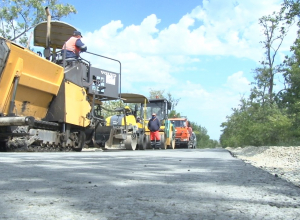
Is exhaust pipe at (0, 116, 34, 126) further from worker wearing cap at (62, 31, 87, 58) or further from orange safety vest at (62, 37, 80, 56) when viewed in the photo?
orange safety vest at (62, 37, 80, 56)

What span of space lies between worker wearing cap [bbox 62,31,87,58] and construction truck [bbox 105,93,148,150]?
3.43m

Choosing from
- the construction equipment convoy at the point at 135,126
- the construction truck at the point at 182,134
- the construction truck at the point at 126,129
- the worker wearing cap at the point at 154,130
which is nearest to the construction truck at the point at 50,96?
the construction truck at the point at 126,129

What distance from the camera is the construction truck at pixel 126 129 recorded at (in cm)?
1373

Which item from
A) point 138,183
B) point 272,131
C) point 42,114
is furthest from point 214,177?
point 272,131

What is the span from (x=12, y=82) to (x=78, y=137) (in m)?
3.70

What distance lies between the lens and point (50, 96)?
1066cm

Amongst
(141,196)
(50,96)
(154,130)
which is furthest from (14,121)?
(154,130)

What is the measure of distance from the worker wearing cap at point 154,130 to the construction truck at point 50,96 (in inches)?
196

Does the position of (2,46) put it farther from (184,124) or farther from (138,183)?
(184,124)

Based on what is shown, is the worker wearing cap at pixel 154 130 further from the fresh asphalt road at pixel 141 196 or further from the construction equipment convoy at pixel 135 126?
the fresh asphalt road at pixel 141 196

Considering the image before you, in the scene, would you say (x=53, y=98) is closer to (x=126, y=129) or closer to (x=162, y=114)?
(x=126, y=129)

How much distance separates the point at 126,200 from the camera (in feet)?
9.56

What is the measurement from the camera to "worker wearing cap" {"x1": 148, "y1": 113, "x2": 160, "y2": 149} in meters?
18.1

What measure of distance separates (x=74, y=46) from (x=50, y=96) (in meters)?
1.93
